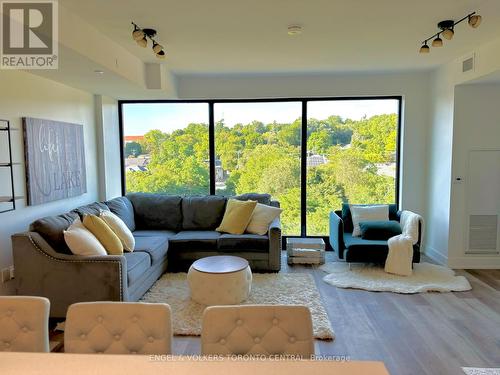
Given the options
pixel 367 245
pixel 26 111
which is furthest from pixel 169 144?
pixel 367 245

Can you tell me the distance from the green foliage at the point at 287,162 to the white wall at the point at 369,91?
0.25m

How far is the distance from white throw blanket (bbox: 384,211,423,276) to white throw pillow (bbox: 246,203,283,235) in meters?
1.48

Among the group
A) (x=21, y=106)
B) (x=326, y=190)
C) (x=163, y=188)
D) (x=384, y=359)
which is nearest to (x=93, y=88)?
(x=21, y=106)

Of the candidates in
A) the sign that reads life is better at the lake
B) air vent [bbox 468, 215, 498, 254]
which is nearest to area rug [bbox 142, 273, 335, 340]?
the sign that reads life is better at the lake

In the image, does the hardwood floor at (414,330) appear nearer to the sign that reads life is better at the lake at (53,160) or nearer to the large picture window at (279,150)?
the sign that reads life is better at the lake at (53,160)

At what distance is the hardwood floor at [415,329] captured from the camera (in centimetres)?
265

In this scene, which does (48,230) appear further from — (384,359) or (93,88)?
(384,359)

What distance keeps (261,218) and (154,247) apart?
1421 mm

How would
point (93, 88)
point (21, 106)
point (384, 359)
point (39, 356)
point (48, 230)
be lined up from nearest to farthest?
1. point (39, 356)
2. point (384, 359)
3. point (48, 230)
4. point (21, 106)
5. point (93, 88)

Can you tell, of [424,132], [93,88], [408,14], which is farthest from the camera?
[424,132]

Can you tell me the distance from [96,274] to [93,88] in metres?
2.53

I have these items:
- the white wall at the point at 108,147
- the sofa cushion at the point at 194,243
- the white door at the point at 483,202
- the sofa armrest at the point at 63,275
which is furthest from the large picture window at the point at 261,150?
the sofa armrest at the point at 63,275

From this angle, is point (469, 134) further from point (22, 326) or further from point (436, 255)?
point (22, 326)

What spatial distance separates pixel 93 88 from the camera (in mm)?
4531
